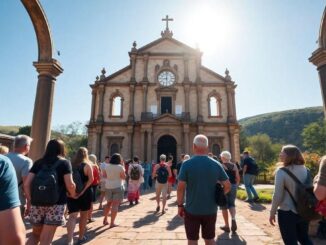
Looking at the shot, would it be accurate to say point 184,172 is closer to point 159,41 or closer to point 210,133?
point 210,133

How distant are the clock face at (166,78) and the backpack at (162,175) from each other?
63.8 ft

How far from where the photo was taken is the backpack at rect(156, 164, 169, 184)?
902 cm

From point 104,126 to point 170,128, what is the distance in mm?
7105

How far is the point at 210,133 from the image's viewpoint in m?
26.3

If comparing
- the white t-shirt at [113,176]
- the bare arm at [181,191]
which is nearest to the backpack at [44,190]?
the bare arm at [181,191]

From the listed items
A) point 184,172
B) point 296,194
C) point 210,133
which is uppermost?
point 210,133

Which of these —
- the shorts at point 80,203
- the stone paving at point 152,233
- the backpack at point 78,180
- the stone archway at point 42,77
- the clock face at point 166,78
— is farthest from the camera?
the clock face at point 166,78

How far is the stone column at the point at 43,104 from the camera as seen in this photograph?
263 inches

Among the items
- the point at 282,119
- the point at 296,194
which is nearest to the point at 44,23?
the point at 296,194

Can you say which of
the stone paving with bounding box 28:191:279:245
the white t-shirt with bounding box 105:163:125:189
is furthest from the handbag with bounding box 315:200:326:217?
the white t-shirt with bounding box 105:163:125:189

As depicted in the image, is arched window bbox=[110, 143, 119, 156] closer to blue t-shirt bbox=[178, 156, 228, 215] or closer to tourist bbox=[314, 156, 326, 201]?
blue t-shirt bbox=[178, 156, 228, 215]

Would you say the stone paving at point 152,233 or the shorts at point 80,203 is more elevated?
the shorts at point 80,203

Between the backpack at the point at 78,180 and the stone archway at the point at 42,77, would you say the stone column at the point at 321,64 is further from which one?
the stone archway at the point at 42,77

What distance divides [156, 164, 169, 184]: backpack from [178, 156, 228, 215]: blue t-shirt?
18.1 feet
